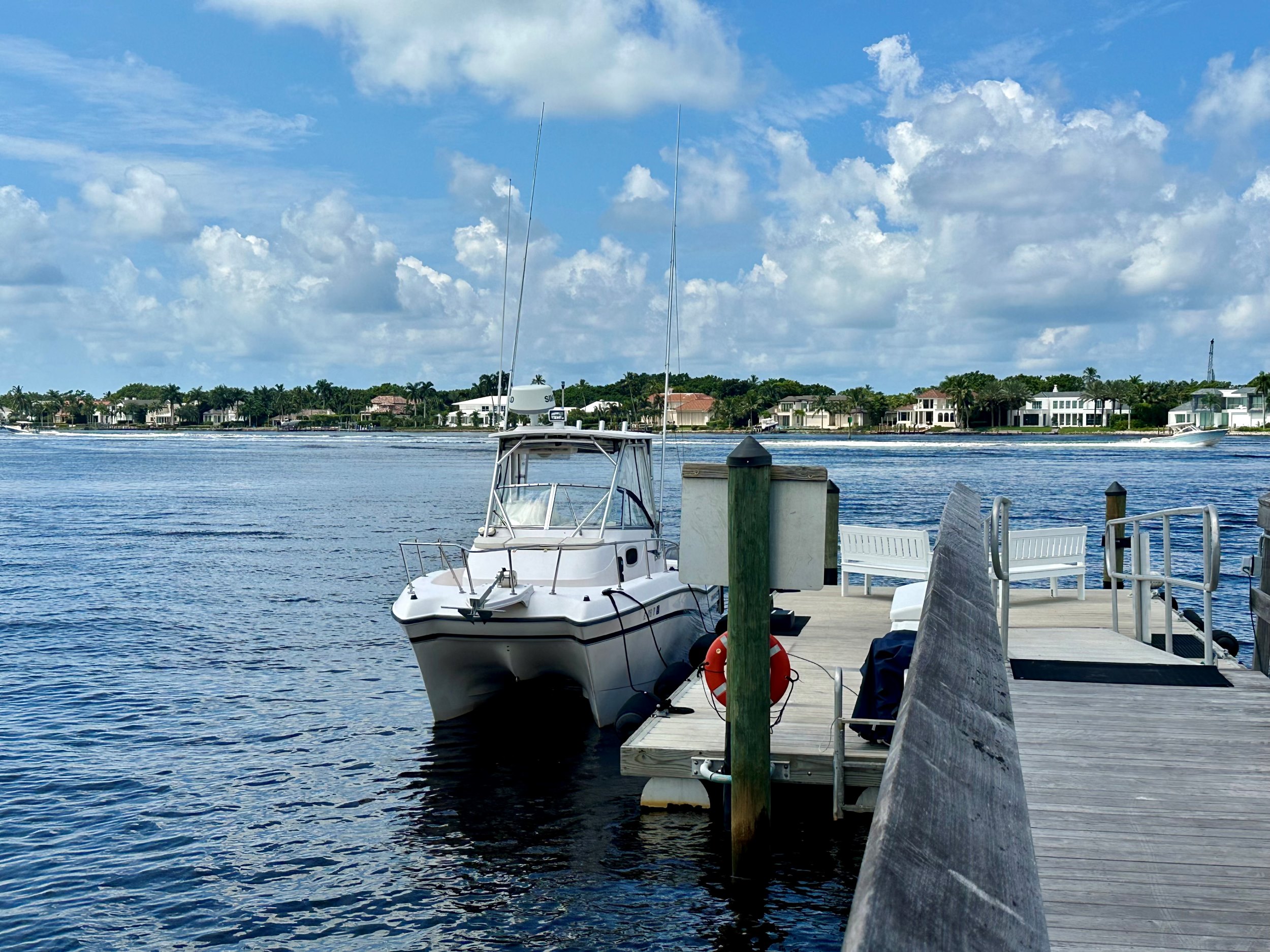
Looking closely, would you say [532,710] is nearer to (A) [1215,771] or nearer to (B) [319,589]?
(A) [1215,771]

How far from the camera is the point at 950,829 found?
150 cm

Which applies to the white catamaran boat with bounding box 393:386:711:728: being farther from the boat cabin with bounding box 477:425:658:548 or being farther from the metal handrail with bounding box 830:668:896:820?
the metal handrail with bounding box 830:668:896:820

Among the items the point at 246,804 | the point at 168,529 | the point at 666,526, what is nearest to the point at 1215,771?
the point at 246,804

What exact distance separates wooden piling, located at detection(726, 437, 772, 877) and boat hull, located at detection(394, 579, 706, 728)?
13.2 ft

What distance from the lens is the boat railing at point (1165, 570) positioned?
7707 millimetres

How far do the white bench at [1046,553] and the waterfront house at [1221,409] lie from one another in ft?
513

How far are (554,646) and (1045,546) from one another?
773 cm

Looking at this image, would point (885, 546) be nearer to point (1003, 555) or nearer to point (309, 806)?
→ point (1003, 555)

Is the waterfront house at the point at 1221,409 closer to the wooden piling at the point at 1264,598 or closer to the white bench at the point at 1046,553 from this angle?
the white bench at the point at 1046,553

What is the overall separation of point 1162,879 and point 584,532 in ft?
34.2

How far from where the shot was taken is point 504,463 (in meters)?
15.1

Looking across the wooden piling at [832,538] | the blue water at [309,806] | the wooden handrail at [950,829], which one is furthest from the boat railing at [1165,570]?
the wooden piling at [832,538]

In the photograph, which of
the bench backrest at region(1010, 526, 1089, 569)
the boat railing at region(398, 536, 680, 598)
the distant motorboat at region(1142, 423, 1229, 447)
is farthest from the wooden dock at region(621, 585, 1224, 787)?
the distant motorboat at region(1142, 423, 1229, 447)

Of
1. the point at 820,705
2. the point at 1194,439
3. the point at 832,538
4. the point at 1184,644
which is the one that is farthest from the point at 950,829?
the point at 1194,439
